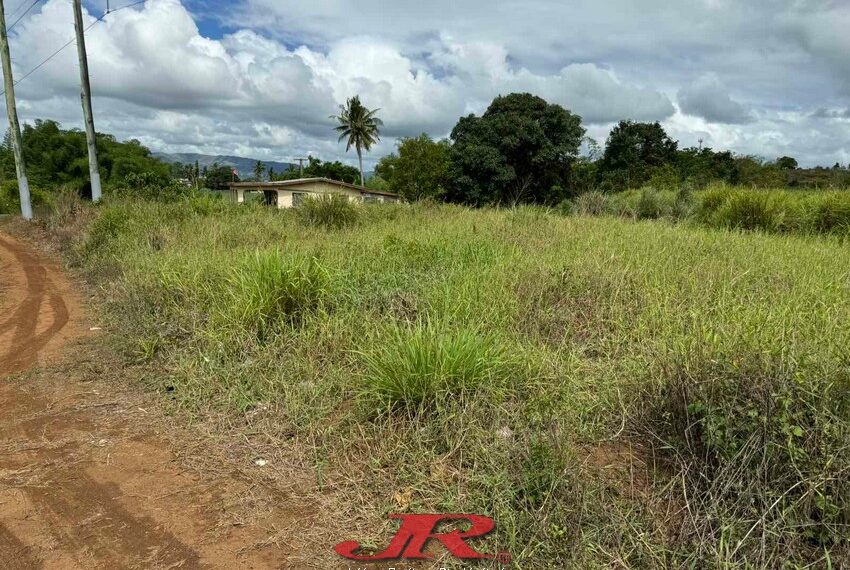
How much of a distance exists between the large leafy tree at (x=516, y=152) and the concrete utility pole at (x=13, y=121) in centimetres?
1832

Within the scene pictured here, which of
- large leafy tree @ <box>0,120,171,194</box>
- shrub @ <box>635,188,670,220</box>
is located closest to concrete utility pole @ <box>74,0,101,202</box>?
shrub @ <box>635,188,670,220</box>

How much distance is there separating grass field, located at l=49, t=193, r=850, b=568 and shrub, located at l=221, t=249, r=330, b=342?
19mm

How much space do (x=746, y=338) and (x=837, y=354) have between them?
0.39m

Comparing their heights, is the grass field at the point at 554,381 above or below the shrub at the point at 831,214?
below

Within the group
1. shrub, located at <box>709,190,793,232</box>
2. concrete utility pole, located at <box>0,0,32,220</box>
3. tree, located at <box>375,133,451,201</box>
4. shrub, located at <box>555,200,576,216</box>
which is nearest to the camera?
shrub, located at <box>709,190,793,232</box>

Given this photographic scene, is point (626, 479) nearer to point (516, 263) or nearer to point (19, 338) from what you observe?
point (516, 263)

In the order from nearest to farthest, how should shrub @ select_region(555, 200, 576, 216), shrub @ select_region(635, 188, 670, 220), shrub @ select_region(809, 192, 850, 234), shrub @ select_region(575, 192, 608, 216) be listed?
Result: 1. shrub @ select_region(809, 192, 850, 234)
2. shrub @ select_region(575, 192, 608, 216)
3. shrub @ select_region(635, 188, 670, 220)
4. shrub @ select_region(555, 200, 576, 216)

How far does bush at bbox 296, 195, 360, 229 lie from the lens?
1079 cm

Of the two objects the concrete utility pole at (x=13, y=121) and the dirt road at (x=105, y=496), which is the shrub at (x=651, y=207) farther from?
the concrete utility pole at (x=13, y=121)

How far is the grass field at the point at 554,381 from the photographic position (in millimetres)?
2117

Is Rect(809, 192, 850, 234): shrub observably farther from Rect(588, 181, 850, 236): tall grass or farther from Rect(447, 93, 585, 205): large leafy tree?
Rect(447, 93, 585, 205): large leafy tree

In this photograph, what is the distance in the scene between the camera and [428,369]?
305 centimetres

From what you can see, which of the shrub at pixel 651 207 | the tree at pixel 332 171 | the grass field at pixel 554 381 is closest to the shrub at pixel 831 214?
the grass field at pixel 554 381

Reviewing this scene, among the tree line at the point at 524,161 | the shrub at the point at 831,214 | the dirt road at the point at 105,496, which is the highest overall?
the tree line at the point at 524,161
